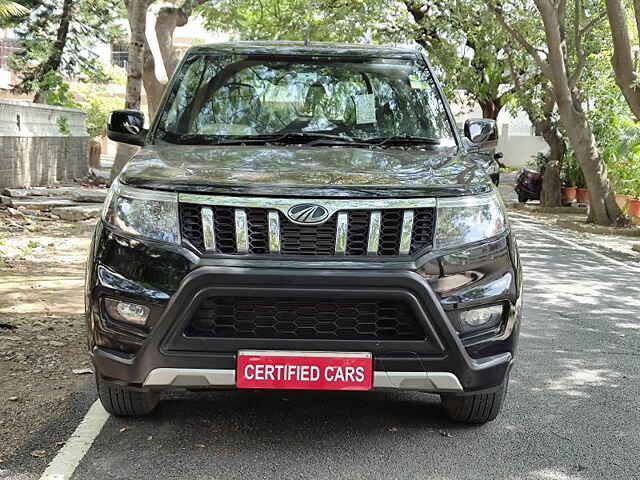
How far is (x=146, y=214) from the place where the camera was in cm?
379

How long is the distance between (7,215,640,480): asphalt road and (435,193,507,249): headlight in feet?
3.37

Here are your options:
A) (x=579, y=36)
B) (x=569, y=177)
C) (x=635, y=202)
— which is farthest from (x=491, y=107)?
(x=635, y=202)

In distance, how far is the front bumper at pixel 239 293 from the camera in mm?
3627

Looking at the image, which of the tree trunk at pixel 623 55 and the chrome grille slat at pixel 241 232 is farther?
the tree trunk at pixel 623 55

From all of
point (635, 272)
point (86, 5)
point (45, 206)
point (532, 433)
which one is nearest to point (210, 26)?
point (86, 5)

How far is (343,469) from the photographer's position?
3.86m

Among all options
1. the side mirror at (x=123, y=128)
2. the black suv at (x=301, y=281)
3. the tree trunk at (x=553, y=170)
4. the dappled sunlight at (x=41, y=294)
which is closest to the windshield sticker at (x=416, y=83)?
the black suv at (x=301, y=281)

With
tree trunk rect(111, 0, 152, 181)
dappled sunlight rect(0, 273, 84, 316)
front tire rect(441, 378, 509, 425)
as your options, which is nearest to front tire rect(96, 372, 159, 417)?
front tire rect(441, 378, 509, 425)

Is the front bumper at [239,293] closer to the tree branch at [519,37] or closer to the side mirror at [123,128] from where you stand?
the side mirror at [123,128]

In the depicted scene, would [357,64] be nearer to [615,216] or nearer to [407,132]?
[407,132]

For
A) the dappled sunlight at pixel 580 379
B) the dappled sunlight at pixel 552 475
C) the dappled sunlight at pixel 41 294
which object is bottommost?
the dappled sunlight at pixel 41 294

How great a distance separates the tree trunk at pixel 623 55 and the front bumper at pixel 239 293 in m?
11.4

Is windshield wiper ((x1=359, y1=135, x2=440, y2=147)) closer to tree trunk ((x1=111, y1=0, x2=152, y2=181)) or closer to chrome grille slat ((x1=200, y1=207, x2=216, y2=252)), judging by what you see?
chrome grille slat ((x1=200, y1=207, x2=216, y2=252))

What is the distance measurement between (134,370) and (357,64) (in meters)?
2.50
